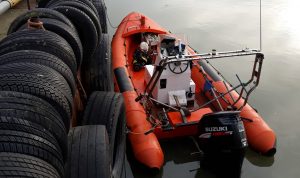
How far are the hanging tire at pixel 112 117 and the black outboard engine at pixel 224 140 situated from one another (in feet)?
3.89

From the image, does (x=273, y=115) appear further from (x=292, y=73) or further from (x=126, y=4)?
(x=126, y=4)

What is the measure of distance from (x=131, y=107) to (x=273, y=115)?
2.87 meters

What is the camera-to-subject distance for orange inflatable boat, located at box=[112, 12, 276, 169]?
186 inches

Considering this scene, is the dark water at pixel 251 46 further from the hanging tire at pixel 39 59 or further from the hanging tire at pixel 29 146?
the hanging tire at pixel 29 146

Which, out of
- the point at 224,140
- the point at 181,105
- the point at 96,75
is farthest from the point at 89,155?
the point at 181,105

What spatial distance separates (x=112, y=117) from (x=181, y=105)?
6.69 feet

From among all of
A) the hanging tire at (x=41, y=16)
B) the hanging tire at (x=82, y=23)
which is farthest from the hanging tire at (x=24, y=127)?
the hanging tire at (x=82, y=23)

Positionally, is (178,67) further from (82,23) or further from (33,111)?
(33,111)

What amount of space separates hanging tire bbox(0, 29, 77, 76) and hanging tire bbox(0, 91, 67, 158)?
889 mm

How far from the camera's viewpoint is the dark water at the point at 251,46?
5.51 meters

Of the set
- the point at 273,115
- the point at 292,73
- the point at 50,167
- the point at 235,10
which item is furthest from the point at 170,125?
the point at 235,10

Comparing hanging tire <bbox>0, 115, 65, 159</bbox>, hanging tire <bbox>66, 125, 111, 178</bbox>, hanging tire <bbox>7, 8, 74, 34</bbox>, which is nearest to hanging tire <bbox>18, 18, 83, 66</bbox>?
hanging tire <bbox>7, 8, 74, 34</bbox>

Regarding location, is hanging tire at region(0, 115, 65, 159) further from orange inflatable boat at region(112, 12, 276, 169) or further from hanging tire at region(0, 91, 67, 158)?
orange inflatable boat at region(112, 12, 276, 169)

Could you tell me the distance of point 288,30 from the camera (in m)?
10.5
